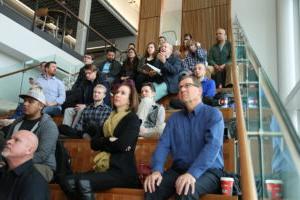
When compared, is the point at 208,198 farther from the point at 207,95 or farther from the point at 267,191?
the point at 207,95

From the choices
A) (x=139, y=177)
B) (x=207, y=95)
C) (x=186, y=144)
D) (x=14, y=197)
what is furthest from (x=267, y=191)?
(x=207, y=95)

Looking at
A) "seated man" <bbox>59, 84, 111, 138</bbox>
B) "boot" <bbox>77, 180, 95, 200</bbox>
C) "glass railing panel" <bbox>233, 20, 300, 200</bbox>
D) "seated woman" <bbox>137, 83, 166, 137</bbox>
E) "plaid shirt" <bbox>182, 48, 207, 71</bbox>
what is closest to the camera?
"glass railing panel" <bbox>233, 20, 300, 200</bbox>

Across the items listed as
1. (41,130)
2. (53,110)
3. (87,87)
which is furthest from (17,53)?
(41,130)

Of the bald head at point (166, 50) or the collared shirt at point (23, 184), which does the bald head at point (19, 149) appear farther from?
the bald head at point (166, 50)

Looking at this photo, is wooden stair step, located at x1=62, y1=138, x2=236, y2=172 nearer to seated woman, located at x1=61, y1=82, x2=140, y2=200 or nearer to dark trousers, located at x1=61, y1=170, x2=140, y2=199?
seated woman, located at x1=61, y1=82, x2=140, y2=200

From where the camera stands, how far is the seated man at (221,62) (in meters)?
5.60

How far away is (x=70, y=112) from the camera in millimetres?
4504

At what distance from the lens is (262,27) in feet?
26.7

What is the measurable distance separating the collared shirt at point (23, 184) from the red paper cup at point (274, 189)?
127cm

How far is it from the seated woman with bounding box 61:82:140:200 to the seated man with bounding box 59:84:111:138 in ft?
3.35

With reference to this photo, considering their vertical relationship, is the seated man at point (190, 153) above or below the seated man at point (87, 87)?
below

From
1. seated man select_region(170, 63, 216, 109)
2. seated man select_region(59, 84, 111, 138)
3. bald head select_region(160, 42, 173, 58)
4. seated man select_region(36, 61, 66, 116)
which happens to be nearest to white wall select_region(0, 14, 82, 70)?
seated man select_region(36, 61, 66, 116)

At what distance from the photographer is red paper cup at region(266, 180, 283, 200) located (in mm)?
2101

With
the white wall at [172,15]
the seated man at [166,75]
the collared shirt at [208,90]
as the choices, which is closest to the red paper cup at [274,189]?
the collared shirt at [208,90]
